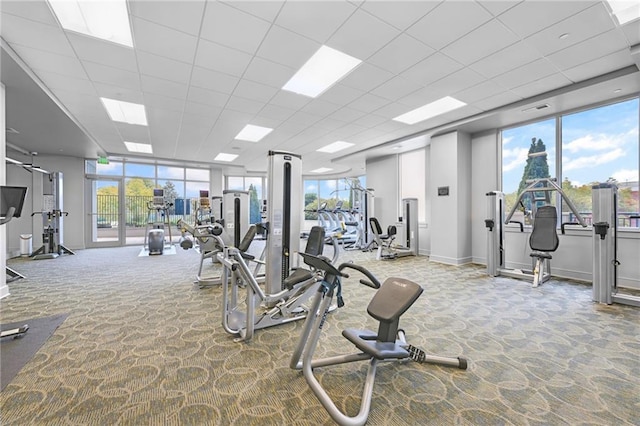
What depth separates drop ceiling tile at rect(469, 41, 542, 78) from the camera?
128 inches

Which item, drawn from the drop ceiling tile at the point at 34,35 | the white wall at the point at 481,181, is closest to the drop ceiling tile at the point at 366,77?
the drop ceiling tile at the point at 34,35

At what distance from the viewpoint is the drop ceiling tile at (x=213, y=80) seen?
376 cm

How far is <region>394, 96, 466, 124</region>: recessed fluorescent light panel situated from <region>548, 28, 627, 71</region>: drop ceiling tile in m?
1.44

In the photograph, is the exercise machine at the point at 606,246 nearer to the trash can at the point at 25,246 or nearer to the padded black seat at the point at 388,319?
the padded black seat at the point at 388,319

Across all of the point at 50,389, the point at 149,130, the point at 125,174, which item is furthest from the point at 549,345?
the point at 125,174

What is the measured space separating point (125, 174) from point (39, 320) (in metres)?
8.06

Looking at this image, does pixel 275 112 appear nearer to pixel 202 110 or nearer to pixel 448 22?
pixel 202 110

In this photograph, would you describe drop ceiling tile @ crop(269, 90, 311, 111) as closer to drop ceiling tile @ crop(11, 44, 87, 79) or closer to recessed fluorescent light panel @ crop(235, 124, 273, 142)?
recessed fluorescent light panel @ crop(235, 124, 273, 142)

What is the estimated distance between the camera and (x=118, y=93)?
14.3ft

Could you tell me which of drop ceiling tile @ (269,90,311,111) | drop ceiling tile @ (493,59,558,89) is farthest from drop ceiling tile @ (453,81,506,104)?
A: drop ceiling tile @ (269,90,311,111)

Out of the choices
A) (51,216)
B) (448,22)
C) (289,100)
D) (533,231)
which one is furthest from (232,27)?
(51,216)

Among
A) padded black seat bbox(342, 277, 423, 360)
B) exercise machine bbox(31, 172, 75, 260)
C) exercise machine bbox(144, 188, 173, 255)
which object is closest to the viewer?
padded black seat bbox(342, 277, 423, 360)

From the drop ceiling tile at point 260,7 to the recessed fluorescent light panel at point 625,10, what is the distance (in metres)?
3.20

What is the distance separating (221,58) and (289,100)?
1466 mm
